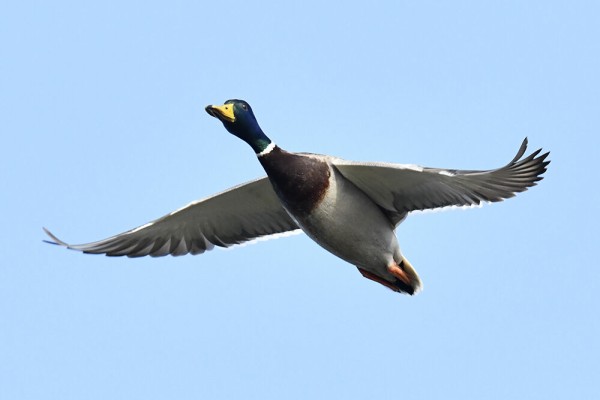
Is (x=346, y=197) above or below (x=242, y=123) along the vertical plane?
below

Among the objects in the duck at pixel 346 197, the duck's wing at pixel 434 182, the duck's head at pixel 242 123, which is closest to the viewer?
the duck's wing at pixel 434 182

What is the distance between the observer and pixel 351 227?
1269 centimetres


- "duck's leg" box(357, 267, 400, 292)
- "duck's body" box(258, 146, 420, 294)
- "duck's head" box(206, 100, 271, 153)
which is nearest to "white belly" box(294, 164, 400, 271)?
"duck's body" box(258, 146, 420, 294)

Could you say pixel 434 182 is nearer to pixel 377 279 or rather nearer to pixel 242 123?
pixel 377 279

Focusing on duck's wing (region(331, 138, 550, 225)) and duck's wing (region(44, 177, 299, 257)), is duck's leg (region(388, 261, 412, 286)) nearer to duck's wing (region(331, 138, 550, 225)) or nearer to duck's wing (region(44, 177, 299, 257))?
duck's wing (region(331, 138, 550, 225))

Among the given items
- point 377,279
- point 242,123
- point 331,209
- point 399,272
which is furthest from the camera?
point 377,279

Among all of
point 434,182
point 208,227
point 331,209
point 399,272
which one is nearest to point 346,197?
point 331,209

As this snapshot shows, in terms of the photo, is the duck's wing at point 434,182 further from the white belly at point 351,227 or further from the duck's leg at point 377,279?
the duck's leg at point 377,279

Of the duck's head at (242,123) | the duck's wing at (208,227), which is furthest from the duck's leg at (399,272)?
the duck's head at (242,123)

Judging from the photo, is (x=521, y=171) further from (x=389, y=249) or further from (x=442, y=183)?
(x=389, y=249)

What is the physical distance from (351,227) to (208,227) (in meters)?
1.99

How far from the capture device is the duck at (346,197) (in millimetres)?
12375

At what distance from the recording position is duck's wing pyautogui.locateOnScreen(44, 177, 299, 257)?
44.3 feet

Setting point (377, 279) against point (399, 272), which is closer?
point (399, 272)
